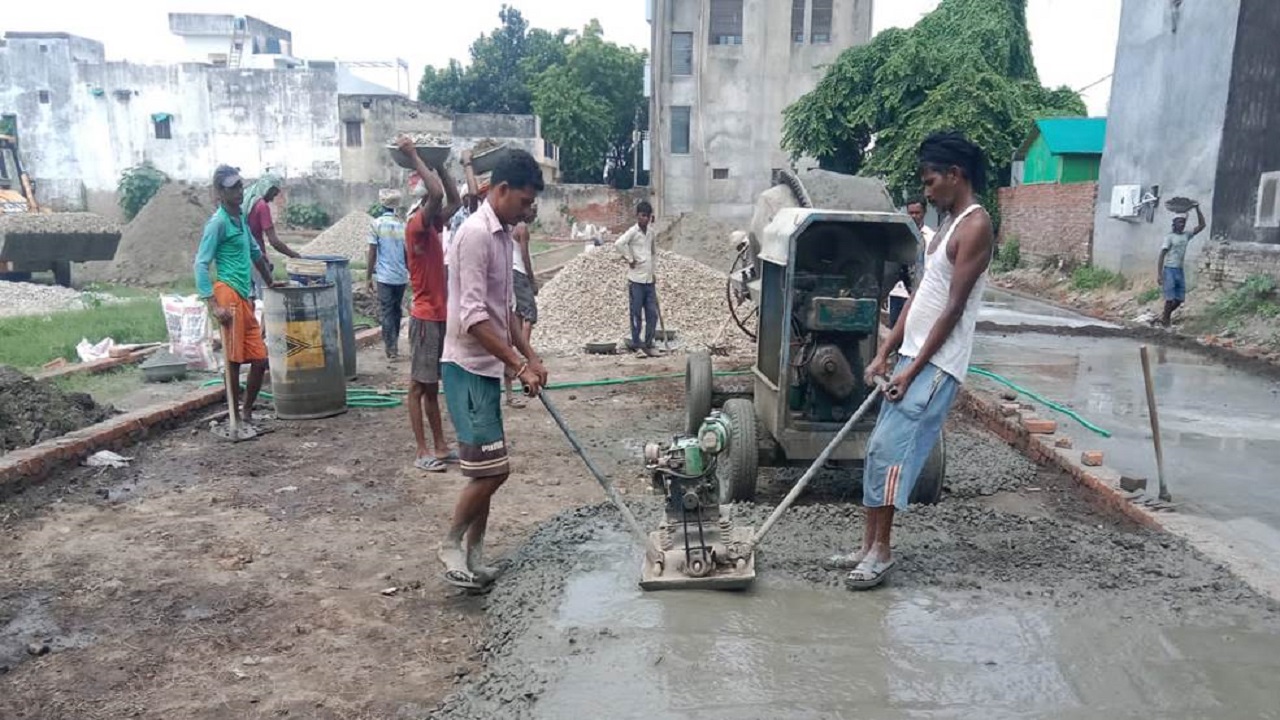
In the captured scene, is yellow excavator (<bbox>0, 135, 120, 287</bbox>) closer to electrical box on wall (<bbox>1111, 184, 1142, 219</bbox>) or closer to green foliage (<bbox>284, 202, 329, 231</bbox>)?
green foliage (<bbox>284, 202, 329, 231</bbox>)

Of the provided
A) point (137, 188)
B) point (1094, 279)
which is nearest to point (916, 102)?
point (1094, 279)

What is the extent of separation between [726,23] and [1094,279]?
18.1m

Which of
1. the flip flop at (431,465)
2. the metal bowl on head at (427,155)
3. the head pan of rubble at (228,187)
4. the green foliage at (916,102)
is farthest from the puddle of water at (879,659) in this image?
the green foliage at (916,102)

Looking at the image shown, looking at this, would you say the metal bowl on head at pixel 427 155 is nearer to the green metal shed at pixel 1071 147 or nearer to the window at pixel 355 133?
the green metal shed at pixel 1071 147

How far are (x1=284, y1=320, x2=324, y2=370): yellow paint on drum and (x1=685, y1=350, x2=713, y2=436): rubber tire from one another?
9.29 ft

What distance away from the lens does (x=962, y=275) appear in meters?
3.31

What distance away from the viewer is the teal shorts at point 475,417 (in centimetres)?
369

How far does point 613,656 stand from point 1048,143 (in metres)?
21.6

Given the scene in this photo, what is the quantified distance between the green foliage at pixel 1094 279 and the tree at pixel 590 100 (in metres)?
23.7

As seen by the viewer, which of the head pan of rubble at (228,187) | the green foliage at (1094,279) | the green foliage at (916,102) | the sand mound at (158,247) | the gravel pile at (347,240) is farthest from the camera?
the gravel pile at (347,240)

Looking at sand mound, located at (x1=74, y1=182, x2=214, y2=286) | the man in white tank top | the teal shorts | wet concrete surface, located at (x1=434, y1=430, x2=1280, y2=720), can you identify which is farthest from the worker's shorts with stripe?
sand mound, located at (x1=74, y1=182, x2=214, y2=286)

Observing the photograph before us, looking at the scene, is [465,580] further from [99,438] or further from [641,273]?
[641,273]

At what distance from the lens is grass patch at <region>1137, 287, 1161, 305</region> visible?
14.1 meters

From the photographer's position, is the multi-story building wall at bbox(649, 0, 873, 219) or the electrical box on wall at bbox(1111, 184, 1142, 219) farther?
the multi-story building wall at bbox(649, 0, 873, 219)
